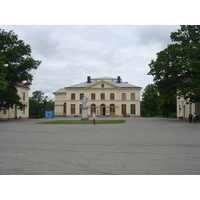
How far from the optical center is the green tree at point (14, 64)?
34688 mm

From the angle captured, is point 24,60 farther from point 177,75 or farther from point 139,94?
point 139,94

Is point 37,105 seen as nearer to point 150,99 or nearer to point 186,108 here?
point 150,99

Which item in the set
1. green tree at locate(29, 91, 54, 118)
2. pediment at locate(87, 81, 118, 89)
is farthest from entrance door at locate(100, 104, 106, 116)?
green tree at locate(29, 91, 54, 118)

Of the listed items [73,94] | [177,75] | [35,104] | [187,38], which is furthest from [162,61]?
[35,104]

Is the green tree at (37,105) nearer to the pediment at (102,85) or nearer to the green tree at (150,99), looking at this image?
the pediment at (102,85)

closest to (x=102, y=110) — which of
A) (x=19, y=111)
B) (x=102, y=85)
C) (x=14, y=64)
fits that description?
(x=102, y=85)

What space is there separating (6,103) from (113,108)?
35.4m

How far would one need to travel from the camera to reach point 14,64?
36000 millimetres

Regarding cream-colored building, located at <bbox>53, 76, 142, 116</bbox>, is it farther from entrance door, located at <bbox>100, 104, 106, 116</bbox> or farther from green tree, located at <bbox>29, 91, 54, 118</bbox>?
green tree, located at <bbox>29, 91, 54, 118</bbox>

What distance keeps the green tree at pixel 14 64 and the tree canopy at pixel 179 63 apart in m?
18.4

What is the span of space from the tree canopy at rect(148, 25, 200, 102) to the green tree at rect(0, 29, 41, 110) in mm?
18389

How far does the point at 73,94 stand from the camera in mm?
66562

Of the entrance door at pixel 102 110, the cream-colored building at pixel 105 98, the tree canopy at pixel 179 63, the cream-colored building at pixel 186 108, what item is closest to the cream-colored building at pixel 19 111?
the cream-colored building at pixel 105 98

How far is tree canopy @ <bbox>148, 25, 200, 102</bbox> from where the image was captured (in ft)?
92.1
